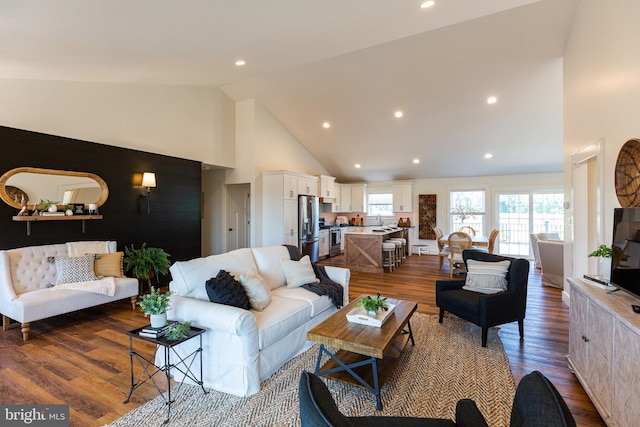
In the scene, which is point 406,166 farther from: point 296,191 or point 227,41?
point 227,41

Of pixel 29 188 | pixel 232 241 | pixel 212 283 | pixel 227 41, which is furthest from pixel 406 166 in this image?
pixel 29 188

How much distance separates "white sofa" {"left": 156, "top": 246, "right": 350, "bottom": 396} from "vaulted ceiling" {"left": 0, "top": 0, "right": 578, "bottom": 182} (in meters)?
2.22

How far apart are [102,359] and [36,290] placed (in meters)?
1.51

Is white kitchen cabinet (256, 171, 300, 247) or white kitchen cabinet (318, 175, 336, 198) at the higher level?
white kitchen cabinet (318, 175, 336, 198)

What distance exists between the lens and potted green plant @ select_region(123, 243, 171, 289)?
15.0 ft

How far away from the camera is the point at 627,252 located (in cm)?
212

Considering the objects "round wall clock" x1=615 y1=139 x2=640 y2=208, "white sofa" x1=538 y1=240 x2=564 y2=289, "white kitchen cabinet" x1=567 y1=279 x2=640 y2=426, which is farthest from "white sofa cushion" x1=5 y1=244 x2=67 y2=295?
"white sofa" x1=538 y1=240 x2=564 y2=289

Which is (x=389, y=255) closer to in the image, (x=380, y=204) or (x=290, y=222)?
(x=290, y=222)

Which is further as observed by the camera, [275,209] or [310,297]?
[275,209]

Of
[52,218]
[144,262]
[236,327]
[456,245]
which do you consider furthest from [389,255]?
[52,218]

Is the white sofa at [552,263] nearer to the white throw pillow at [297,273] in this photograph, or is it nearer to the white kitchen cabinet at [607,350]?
the white kitchen cabinet at [607,350]

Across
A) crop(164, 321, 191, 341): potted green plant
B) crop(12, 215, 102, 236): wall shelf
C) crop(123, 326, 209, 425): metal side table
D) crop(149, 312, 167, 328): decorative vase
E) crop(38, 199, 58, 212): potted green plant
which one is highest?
crop(38, 199, 58, 212): potted green plant

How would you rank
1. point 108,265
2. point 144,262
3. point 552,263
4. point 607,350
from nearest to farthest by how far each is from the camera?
point 607,350 → point 108,265 → point 144,262 → point 552,263

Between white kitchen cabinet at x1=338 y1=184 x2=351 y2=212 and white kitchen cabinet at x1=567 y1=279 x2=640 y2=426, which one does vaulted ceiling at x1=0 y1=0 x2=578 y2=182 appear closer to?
white kitchen cabinet at x1=338 y1=184 x2=351 y2=212
